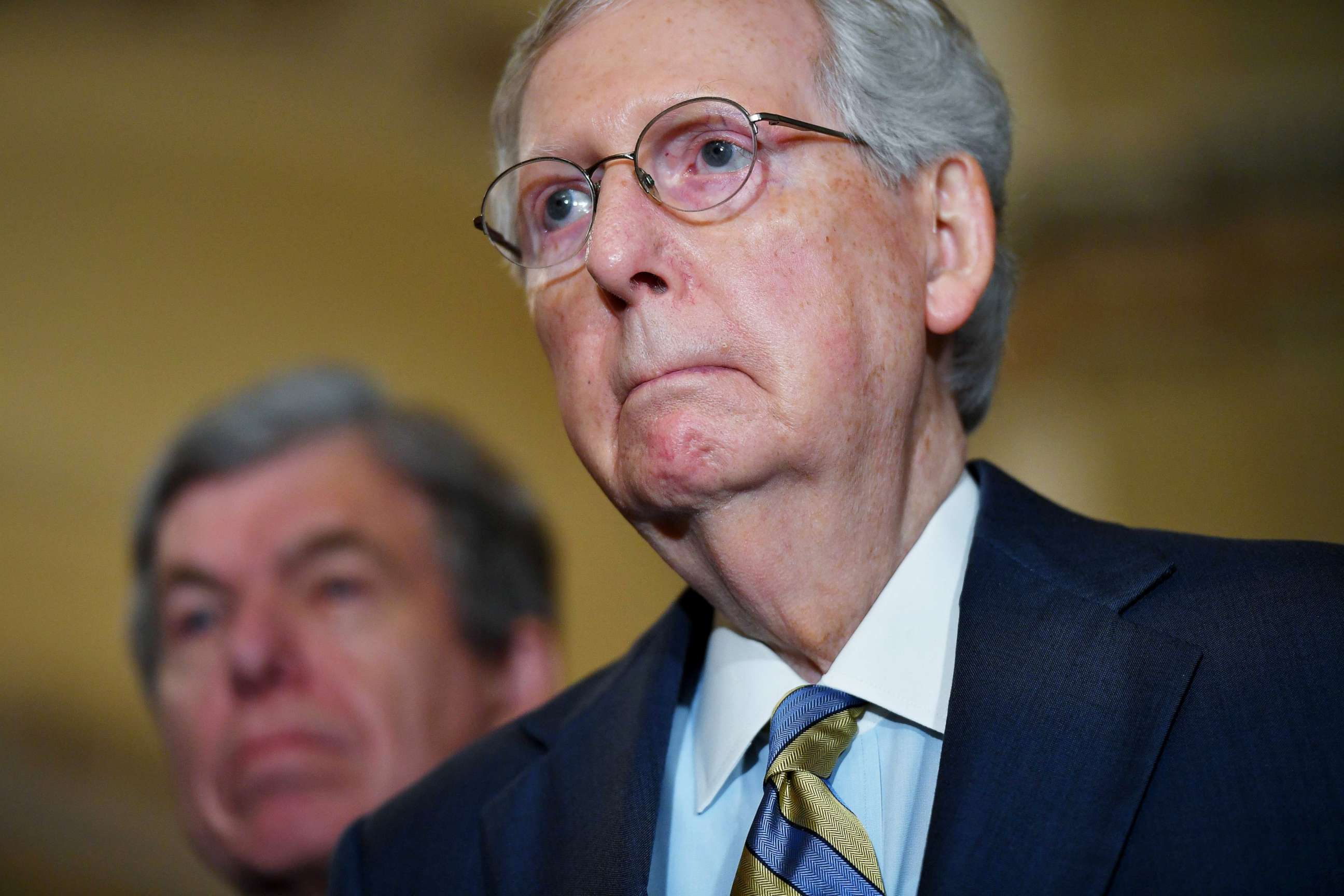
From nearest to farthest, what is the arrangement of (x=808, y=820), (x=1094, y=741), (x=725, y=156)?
(x=1094, y=741)
(x=808, y=820)
(x=725, y=156)

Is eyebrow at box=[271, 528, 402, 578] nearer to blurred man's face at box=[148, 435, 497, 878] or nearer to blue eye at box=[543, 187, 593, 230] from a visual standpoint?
blurred man's face at box=[148, 435, 497, 878]

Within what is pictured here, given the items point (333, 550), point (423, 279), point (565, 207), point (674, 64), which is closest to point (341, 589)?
point (333, 550)

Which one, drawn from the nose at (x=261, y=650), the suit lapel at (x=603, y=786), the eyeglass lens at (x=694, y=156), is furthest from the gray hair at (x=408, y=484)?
the eyeglass lens at (x=694, y=156)

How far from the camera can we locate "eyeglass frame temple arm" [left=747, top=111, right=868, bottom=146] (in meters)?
1.49

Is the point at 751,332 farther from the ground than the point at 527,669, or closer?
farther from the ground

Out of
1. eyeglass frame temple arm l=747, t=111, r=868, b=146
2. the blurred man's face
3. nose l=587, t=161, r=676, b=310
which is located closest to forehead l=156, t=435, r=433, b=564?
the blurred man's face

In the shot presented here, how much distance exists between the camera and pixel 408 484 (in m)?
3.30

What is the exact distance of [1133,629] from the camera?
1.38 m

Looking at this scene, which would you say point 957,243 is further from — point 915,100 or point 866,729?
point 866,729

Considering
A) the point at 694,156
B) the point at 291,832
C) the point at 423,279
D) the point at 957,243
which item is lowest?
the point at 291,832

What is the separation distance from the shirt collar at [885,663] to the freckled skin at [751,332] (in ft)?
0.15

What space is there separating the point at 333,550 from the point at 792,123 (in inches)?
81.5

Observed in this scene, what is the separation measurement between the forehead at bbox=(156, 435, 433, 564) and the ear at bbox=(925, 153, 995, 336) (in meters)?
1.96

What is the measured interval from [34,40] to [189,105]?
0.52 meters
